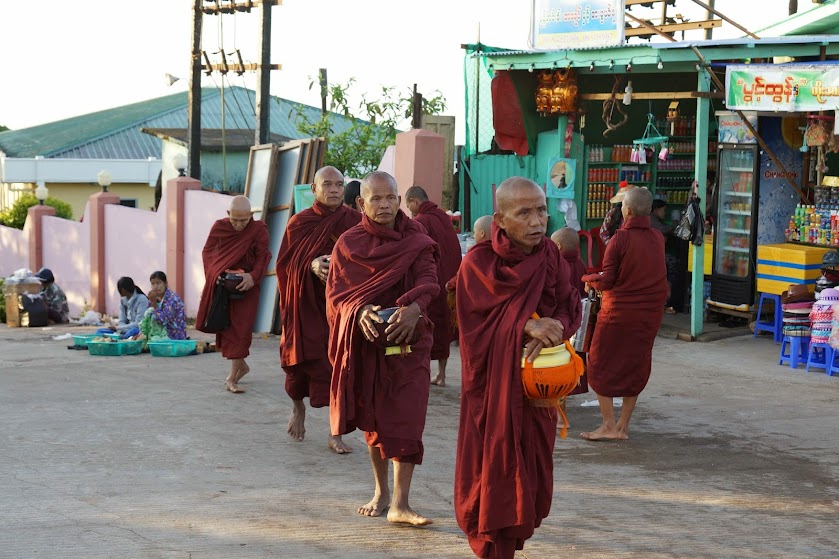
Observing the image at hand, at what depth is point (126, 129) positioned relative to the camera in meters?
39.2

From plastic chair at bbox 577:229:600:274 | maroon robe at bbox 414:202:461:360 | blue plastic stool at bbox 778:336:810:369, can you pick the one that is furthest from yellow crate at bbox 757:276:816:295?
maroon robe at bbox 414:202:461:360

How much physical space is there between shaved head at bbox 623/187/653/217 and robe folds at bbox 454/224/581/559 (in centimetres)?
289

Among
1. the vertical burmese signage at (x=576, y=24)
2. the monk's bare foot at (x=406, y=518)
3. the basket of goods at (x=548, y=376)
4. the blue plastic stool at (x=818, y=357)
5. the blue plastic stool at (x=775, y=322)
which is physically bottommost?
the monk's bare foot at (x=406, y=518)

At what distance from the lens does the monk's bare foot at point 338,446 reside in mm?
7297

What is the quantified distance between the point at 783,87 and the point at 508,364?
6.99 metres

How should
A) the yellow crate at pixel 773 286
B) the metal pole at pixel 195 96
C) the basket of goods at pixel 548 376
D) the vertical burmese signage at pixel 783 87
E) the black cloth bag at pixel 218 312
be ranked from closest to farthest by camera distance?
1. the basket of goods at pixel 548 376
2. the black cloth bag at pixel 218 312
3. the vertical burmese signage at pixel 783 87
4. the yellow crate at pixel 773 286
5. the metal pole at pixel 195 96

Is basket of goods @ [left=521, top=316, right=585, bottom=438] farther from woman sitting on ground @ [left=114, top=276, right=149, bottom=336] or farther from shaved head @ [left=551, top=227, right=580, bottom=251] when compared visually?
woman sitting on ground @ [left=114, top=276, right=149, bottom=336]

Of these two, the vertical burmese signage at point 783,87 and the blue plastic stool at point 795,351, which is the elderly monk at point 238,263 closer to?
the vertical burmese signage at point 783,87

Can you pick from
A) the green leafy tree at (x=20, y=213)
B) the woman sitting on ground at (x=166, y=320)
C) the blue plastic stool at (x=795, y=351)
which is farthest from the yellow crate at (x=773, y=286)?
the green leafy tree at (x=20, y=213)

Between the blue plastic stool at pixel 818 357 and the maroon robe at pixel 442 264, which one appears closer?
the maroon robe at pixel 442 264

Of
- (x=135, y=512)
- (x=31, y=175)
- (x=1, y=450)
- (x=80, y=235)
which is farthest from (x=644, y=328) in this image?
(x=31, y=175)

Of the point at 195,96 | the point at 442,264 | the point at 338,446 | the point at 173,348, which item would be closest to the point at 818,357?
the point at 442,264

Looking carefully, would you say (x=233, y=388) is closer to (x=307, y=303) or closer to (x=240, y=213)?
(x=240, y=213)

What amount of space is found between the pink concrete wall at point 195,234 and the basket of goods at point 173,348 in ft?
9.84
